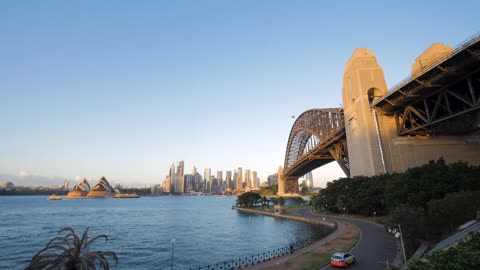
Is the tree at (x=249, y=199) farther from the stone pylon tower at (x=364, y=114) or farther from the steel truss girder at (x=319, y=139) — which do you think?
the stone pylon tower at (x=364, y=114)

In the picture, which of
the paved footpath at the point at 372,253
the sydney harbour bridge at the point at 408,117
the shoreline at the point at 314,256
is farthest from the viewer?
the sydney harbour bridge at the point at 408,117

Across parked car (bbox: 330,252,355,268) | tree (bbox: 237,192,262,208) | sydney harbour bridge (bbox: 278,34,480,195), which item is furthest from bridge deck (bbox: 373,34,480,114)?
tree (bbox: 237,192,262,208)

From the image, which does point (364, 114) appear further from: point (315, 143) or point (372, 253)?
point (315, 143)

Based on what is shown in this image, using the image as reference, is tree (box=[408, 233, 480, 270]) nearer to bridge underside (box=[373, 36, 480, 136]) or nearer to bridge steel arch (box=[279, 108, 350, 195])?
bridge underside (box=[373, 36, 480, 136])

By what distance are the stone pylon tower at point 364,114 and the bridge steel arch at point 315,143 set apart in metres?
19.5

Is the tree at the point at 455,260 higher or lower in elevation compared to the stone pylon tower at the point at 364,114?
lower

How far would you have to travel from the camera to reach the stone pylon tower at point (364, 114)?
53.7 meters

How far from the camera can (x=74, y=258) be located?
42.0ft

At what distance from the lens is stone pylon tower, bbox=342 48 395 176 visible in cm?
5366

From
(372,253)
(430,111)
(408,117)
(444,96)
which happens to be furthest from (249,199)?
(372,253)

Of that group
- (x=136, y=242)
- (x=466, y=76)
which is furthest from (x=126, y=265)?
(x=466, y=76)

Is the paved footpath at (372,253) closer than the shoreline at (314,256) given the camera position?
Yes

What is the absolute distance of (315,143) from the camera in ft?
383

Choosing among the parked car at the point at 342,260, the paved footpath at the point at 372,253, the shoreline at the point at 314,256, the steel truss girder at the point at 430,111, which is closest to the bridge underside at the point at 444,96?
the steel truss girder at the point at 430,111
